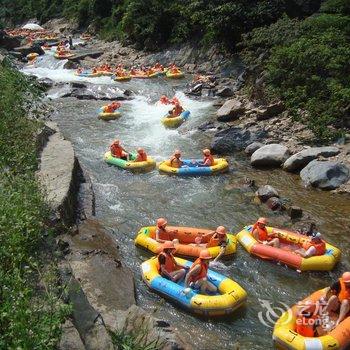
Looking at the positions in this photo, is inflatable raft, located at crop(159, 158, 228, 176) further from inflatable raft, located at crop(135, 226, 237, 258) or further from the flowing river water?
inflatable raft, located at crop(135, 226, 237, 258)

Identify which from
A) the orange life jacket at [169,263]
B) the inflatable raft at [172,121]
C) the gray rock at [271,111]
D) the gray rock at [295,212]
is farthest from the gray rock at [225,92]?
the orange life jacket at [169,263]

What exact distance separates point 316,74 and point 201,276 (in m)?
9.99

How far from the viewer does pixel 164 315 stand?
770cm

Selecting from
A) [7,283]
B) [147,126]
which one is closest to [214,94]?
[147,126]

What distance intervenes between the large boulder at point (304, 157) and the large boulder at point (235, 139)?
221cm

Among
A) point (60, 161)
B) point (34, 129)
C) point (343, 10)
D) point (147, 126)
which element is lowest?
point (147, 126)

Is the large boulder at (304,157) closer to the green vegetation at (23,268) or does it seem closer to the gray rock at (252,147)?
the gray rock at (252,147)

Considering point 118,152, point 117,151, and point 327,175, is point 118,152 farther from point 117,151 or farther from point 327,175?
point 327,175

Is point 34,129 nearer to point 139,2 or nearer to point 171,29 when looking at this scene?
point 171,29

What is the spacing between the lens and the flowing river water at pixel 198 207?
762 centimetres

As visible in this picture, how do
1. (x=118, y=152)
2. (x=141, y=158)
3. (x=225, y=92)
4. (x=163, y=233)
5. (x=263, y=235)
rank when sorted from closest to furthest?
(x=263, y=235) < (x=163, y=233) < (x=141, y=158) < (x=118, y=152) < (x=225, y=92)

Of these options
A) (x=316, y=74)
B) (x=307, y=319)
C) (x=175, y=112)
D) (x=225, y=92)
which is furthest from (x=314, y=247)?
(x=225, y=92)

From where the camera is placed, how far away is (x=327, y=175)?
12156 mm

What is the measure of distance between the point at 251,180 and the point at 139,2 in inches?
928
